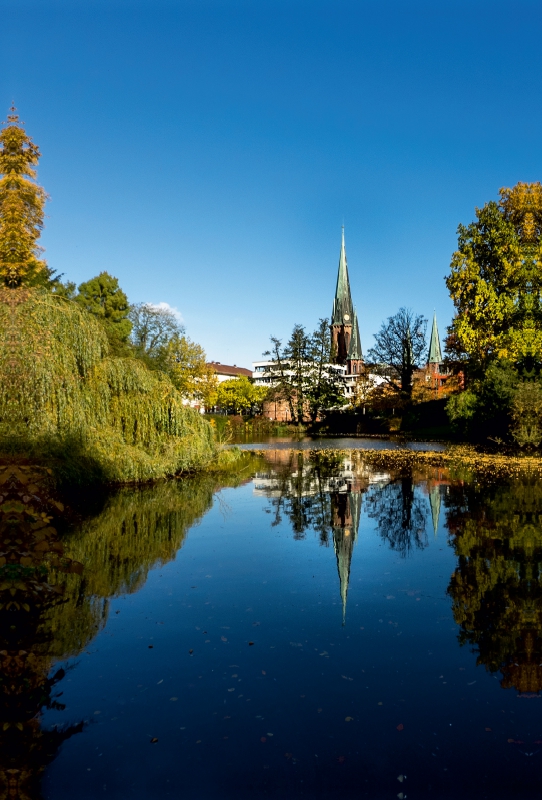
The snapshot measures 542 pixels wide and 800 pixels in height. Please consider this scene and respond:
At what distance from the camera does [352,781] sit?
3684mm

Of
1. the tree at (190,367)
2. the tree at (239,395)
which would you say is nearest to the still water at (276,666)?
the tree at (190,367)

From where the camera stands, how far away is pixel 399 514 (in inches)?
508

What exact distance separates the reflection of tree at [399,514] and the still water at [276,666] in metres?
0.16

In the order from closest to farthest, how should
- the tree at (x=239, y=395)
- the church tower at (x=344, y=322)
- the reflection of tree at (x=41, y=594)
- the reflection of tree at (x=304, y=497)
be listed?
the reflection of tree at (x=41, y=594), the reflection of tree at (x=304, y=497), the tree at (x=239, y=395), the church tower at (x=344, y=322)

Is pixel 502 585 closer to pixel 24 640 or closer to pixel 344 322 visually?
pixel 24 640

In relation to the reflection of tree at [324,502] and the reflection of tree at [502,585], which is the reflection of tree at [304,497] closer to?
the reflection of tree at [324,502]

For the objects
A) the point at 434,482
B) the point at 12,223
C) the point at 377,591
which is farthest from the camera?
the point at 434,482

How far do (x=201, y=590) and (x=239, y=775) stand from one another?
12.5ft

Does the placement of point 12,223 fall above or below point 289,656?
above

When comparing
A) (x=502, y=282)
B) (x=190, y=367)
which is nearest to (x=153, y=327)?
(x=190, y=367)

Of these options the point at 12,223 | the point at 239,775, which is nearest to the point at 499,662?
the point at 239,775

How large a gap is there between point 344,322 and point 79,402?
80740 mm

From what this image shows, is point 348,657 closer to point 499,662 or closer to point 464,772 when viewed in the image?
point 499,662

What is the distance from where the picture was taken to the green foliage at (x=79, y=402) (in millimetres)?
13258
